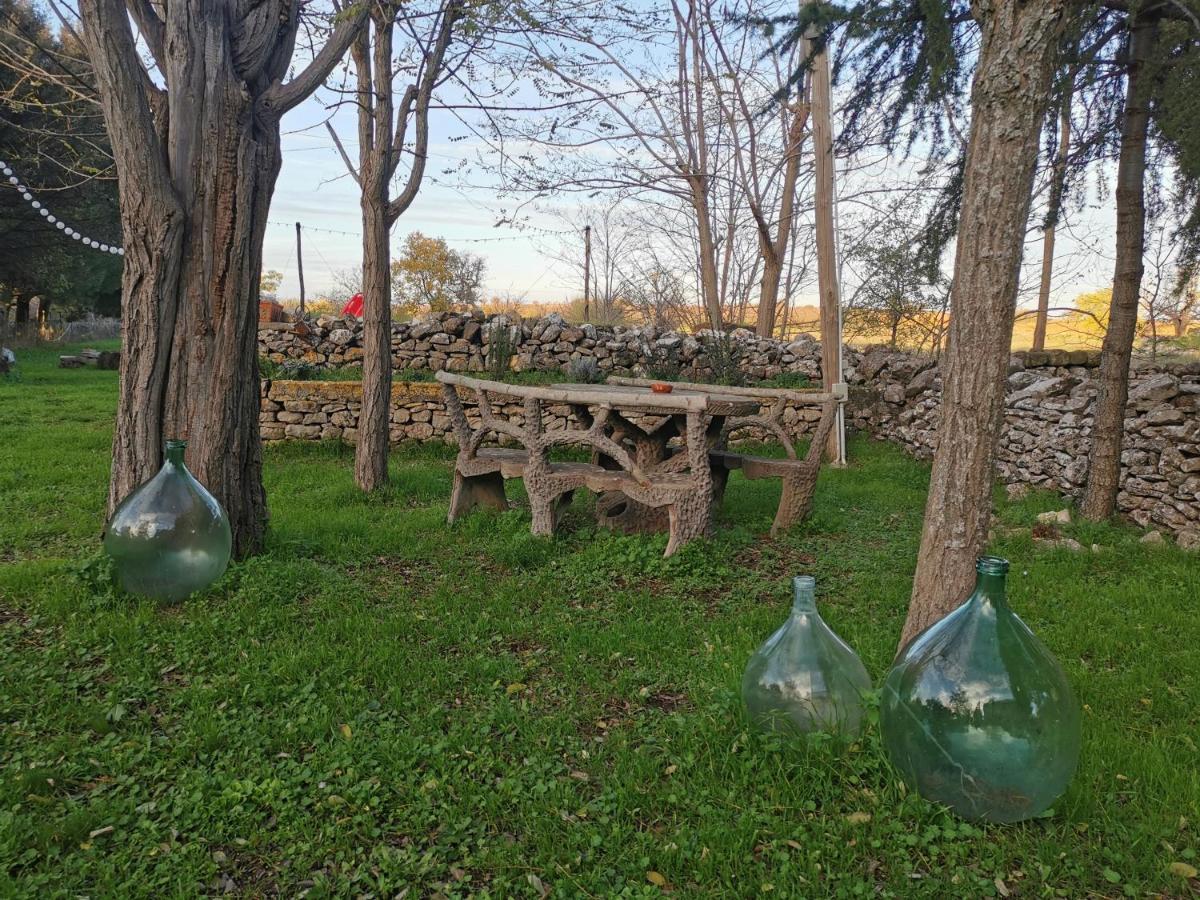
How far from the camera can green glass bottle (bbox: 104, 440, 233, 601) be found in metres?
3.56

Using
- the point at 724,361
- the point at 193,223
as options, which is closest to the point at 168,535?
the point at 193,223

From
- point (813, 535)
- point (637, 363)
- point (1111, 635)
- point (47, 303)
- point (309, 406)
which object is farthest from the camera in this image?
point (47, 303)

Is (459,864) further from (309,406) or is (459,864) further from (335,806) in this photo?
(309,406)

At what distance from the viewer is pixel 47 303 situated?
70.2ft

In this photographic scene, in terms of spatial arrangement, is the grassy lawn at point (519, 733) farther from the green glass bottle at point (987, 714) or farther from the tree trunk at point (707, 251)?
the tree trunk at point (707, 251)

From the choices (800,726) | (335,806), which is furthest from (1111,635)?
(335,806)

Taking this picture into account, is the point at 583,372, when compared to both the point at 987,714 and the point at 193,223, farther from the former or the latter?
the point at 987,714

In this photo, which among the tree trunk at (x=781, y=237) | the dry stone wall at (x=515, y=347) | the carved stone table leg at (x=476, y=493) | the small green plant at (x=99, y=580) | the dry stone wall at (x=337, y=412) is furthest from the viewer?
the tree trunk at (x=781, y=237)

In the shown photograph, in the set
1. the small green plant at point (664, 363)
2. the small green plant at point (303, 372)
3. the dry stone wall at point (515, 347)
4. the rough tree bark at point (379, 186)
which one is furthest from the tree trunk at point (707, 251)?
the rough tree bark at point (379, 186)

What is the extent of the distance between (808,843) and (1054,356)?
7.08 m

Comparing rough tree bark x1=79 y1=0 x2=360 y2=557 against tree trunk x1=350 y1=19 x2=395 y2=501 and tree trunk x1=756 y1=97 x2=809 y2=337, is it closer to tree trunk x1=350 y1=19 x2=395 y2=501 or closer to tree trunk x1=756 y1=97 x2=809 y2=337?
tree trunk x1=350 y1=19 x2=395 y2=501

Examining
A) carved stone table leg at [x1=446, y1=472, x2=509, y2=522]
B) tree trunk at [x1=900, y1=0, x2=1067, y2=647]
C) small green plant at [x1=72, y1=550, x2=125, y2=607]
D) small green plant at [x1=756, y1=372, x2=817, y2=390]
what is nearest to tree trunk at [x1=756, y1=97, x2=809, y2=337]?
small green plant at [x1=756, y1=372, x2=817, y2=390]

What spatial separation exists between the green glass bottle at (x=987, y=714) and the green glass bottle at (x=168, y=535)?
3.02 meters

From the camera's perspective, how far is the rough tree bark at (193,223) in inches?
164
